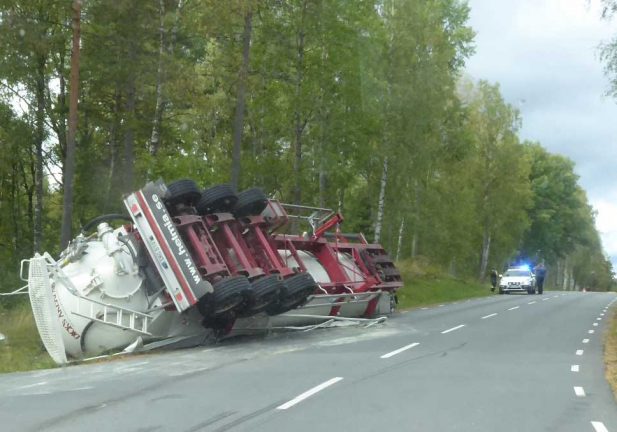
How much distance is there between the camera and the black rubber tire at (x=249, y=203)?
1516 cm

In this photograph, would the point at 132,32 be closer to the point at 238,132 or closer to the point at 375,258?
the point at 238,132

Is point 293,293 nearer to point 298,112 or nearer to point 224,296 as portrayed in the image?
point 224,296

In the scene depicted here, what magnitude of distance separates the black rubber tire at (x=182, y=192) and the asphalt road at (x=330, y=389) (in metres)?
2.89

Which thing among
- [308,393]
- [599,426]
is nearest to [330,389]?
[308,393]

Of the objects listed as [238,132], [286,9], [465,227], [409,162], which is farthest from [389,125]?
[465,227]

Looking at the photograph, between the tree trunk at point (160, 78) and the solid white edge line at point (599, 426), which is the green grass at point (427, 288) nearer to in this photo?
the tree trunk at point (160, 78)

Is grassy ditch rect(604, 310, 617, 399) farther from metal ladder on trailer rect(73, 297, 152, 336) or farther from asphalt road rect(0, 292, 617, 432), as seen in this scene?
metal ladder on trailer rect(73, 297, 152, 336)

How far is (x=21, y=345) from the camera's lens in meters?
15.0

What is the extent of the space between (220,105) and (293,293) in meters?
19.3

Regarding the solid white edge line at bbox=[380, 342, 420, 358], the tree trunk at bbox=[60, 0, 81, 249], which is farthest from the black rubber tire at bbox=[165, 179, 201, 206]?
the tree trunk at bbox=[60, 0, 81, 249]

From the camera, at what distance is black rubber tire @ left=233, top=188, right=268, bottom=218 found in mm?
15156

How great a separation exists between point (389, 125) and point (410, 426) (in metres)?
26.1

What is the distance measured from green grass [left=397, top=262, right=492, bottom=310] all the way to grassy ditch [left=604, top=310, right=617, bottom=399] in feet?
32.4

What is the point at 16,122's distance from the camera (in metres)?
29.6
